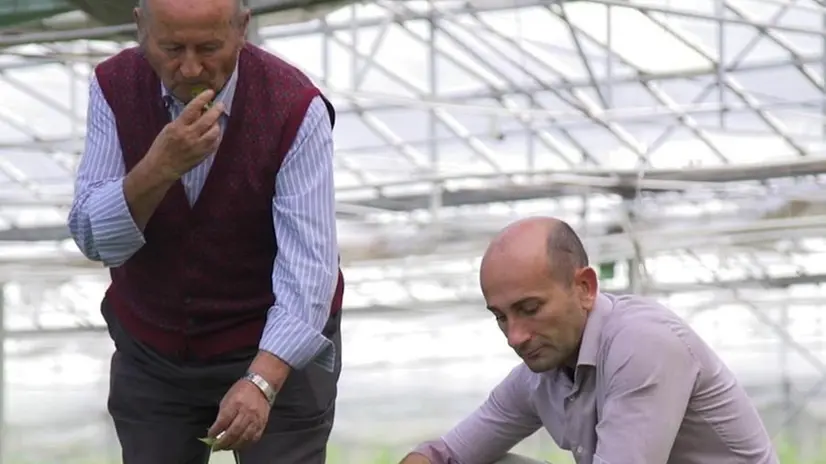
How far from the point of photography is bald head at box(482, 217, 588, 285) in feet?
7.07

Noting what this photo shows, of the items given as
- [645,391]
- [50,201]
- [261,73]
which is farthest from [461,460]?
[50,201]

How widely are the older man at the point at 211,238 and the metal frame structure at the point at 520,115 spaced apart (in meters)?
6.24

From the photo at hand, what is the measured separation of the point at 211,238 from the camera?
2.16 meters

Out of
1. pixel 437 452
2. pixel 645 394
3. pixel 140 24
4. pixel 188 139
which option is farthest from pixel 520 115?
pixel 188 139

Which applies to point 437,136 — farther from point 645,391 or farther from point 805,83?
point 645,391

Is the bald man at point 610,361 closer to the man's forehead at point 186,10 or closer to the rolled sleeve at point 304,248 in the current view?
the rolled sleeve at point 304,248

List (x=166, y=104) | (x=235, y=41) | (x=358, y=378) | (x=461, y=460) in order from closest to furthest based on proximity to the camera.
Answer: (x=235, y=41) → (x=166, y=104) → (x=461, y=460) → (x=358, y=378)

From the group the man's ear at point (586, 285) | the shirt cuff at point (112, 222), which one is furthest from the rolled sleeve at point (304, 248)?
the man's ear at point (586, 285)

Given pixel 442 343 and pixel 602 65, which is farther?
pixel 602 65

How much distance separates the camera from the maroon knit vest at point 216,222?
213 cm

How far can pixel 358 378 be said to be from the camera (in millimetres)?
6824

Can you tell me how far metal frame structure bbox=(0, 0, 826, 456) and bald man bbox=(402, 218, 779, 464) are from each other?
6230 mm

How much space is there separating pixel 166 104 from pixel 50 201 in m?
6.76

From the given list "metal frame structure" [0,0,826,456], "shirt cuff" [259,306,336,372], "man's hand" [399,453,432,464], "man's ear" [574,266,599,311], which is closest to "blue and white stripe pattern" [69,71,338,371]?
"shirt cuff" [259,306,336,372]
